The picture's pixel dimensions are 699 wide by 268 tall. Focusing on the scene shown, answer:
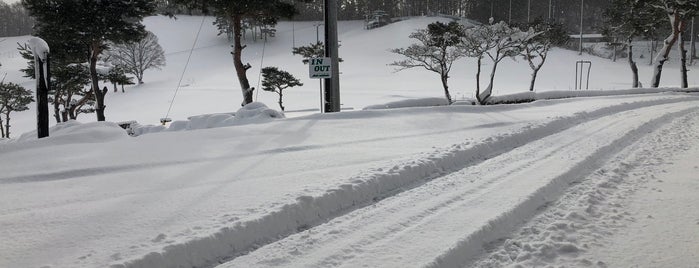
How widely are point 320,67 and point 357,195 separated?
7.55m

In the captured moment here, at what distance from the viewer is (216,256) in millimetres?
3701

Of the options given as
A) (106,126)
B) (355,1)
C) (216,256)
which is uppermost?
(355,1)

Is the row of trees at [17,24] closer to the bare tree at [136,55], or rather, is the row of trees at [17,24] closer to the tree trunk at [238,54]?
the bare tree at [136,55]

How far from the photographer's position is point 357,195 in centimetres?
511

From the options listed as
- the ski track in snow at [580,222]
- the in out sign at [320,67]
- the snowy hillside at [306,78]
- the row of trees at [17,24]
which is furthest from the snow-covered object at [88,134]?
the row of trees at [17,24]

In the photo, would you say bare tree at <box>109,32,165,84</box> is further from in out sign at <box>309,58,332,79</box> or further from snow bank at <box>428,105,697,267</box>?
snow bank at <box>428,105,697,267</box>

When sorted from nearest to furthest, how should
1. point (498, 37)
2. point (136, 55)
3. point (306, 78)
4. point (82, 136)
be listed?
point (82, 136) < point (498, 37) < point (306, 78) < point (136, 55)

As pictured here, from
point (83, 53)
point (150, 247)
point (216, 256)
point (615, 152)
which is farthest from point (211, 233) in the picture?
point (83, 53)

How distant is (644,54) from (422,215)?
2908 inches

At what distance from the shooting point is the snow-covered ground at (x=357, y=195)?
3652 mm

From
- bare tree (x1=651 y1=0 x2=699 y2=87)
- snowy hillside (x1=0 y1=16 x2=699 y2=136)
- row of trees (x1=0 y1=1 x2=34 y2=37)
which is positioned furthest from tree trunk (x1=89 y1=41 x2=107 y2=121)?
row of trees (x1=0 y1=1 x2=34 y2=37)

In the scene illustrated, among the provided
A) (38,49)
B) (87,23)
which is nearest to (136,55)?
(87,23)

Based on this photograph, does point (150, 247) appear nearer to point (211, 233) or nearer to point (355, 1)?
point (211, 233)

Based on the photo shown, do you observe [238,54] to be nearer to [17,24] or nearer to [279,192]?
[279,192]
